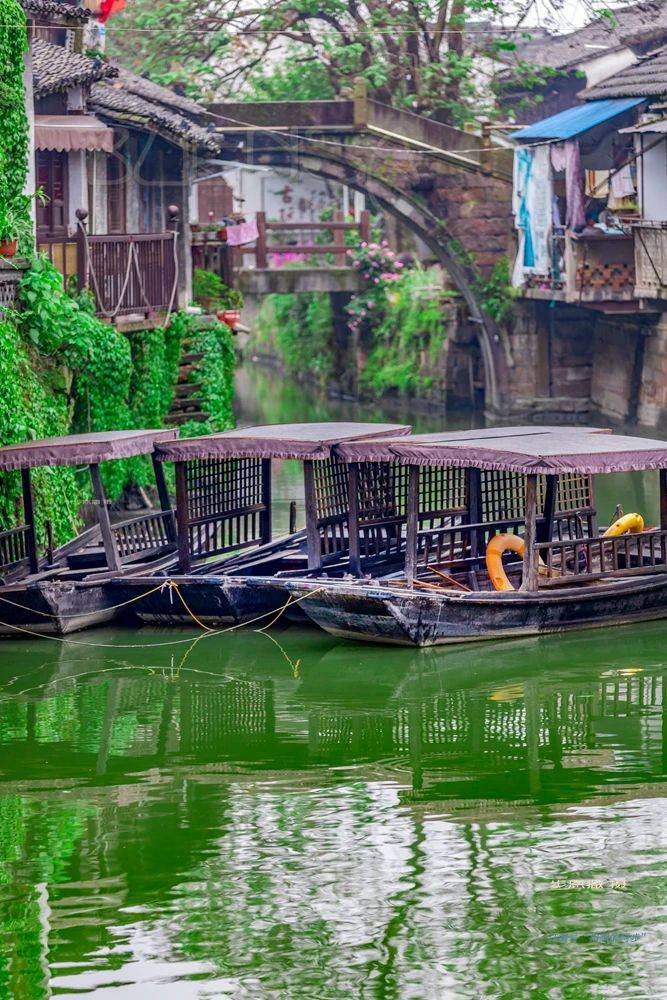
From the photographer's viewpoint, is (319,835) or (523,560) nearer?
(319,835)

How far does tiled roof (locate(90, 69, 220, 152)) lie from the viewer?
25.9 meters

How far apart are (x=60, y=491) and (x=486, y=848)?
30.3 feet

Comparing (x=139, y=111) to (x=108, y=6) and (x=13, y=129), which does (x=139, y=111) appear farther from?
(x=13, y=129)

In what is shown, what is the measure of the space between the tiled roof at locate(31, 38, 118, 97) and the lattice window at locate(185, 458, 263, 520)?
6798mm

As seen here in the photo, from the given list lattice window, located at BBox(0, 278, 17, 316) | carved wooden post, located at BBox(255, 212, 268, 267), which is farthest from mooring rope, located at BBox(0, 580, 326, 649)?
carved wooden post, located at BBox(255, 212, 268, 267)

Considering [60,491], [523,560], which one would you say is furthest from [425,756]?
[60,491]

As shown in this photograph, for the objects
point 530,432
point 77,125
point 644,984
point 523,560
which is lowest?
point 644,984

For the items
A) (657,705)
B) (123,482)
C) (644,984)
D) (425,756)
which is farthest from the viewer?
(123,482)

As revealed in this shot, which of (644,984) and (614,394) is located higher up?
(614,394)

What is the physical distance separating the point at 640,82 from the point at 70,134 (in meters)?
12.6

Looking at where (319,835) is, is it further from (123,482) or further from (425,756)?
(123,482)

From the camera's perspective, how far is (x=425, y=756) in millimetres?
13219

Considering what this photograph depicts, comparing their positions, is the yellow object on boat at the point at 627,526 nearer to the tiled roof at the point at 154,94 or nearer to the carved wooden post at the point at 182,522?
the carved wooden post at the point at 182,522

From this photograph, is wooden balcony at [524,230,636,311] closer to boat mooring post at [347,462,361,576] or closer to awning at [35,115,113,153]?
awning at [35,115,113,153]
